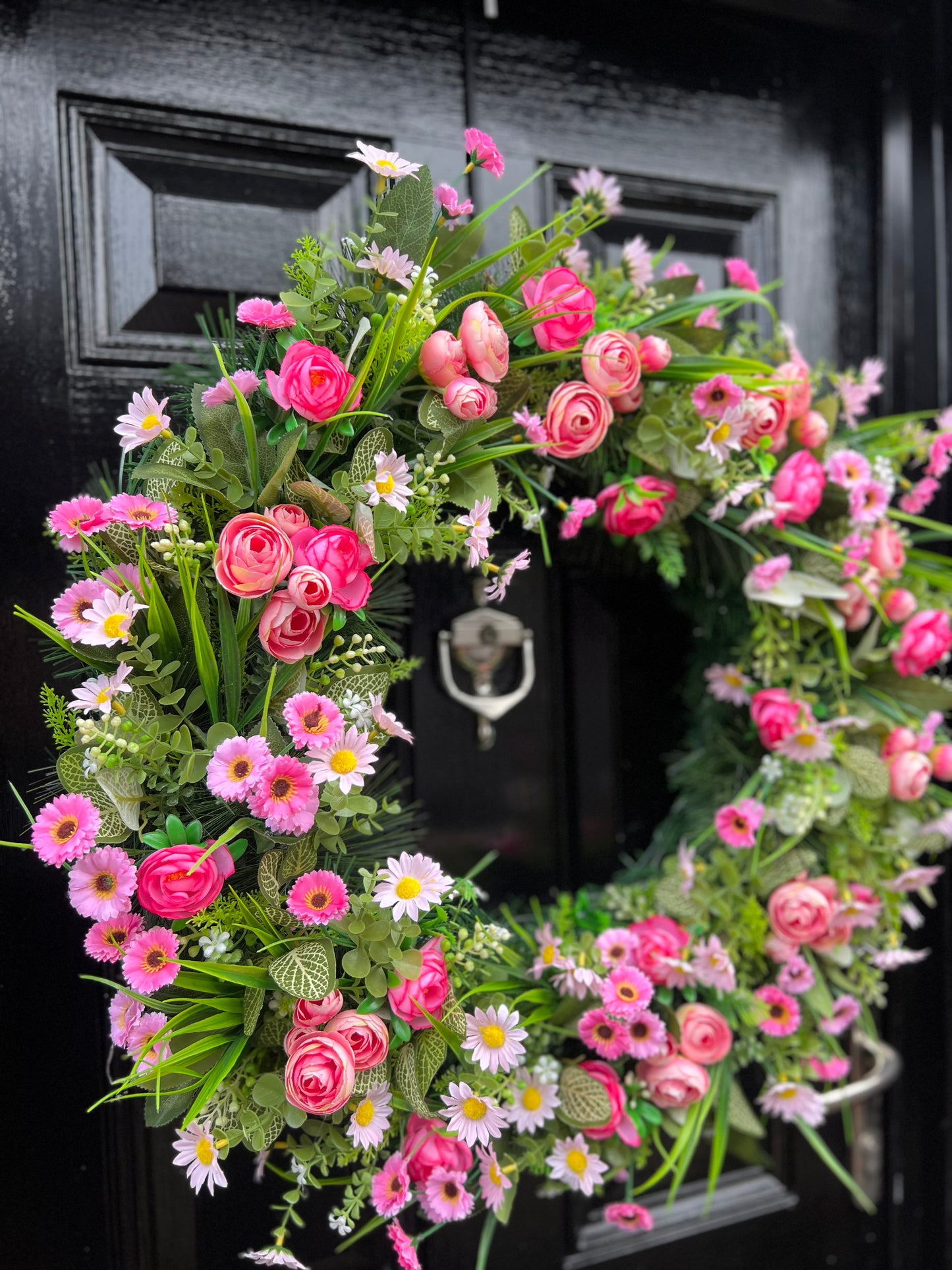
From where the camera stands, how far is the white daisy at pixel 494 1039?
0.69 meters

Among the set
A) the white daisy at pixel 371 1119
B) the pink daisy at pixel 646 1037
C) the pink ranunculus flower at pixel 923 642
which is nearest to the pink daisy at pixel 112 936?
the white daisy at pixel 371 1119

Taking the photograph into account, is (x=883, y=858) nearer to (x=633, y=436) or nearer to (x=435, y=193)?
(x=633, y=436)

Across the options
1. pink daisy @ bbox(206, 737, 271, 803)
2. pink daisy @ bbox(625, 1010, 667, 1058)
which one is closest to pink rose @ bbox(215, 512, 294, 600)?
pink daisy @ bbox(206, 737, 271, 803)

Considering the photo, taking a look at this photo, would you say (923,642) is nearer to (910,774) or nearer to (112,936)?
(910,774)

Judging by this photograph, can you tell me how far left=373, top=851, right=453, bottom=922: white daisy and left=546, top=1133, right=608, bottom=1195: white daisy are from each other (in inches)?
12.6

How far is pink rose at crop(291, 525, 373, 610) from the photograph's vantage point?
638mm

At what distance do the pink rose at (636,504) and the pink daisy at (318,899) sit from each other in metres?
0.42

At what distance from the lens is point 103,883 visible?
0.61 m

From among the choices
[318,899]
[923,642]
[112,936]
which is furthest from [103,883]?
[923,642]

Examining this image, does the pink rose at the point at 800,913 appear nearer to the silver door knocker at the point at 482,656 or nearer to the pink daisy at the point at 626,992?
the pink daisy at the point at 626,992

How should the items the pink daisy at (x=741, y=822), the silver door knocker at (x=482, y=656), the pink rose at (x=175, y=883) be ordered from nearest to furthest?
the pink rose at (x=175, y=883), the pink daisy at (x=741, y=822), the silver door knocker at (x=482, y=656)

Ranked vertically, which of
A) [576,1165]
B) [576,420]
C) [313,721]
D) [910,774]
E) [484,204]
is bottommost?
[576,1165]

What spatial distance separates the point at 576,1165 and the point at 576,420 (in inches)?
25.9

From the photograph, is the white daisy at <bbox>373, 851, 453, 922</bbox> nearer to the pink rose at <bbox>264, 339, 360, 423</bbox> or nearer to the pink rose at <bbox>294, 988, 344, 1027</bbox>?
the pink rose at <bbox>294, 988, 344, 1027</bbox>
